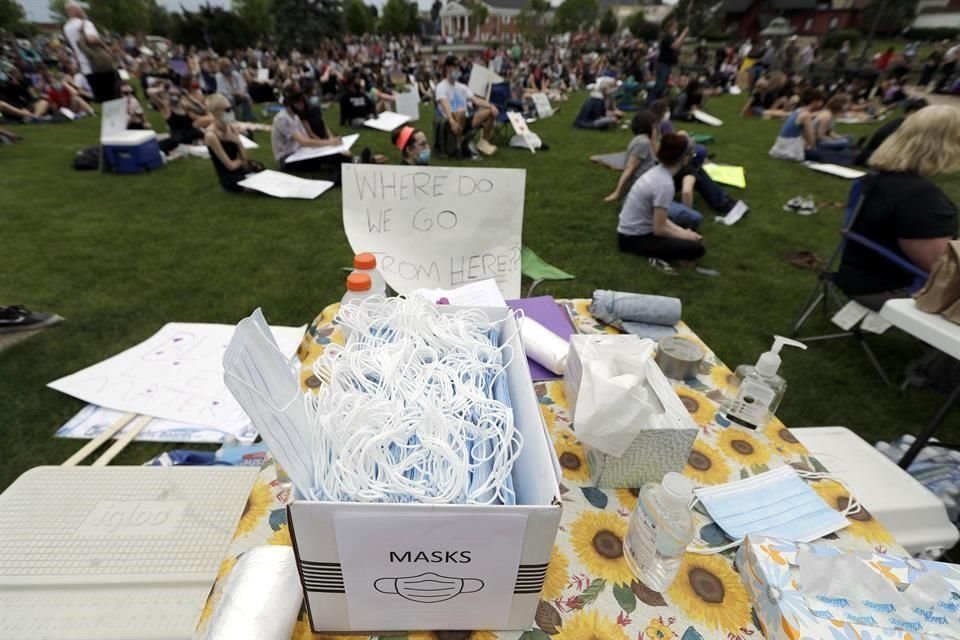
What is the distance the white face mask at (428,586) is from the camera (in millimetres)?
638

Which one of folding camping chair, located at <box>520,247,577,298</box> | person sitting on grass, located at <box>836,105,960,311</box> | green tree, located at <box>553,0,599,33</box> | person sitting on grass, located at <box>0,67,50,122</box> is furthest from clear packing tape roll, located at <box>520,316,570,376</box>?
green tree, located at <box>553,0,599,33</box>

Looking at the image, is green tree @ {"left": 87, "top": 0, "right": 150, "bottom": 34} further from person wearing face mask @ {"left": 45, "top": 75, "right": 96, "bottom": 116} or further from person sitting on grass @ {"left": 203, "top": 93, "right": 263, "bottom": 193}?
person sitting on grass @ {"left": 203, "top": 93, "right": 263, "bottom": 193}

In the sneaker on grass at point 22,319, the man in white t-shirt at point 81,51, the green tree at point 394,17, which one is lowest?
the sneaker on grass at point 22,319

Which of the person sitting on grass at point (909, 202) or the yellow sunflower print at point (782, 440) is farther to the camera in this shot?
the person sitting on grass at point (909, 202)

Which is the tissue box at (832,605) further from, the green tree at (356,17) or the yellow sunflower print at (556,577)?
the green tree at (356,17)

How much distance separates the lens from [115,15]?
26500mm

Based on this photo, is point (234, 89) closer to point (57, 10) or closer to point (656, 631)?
point (656, 631)

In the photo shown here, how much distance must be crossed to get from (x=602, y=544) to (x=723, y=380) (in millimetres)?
737

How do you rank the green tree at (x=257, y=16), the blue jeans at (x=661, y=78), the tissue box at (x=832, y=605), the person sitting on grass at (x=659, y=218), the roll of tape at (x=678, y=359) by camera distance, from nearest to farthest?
the tissue box at (x=832, y=605) < the roll of tape at (x=678, y=359) < the person sitting on grass at (x=659, y=218) < the blue jeans at (x=661, y=78) < the green tree at (x=257, y=16)

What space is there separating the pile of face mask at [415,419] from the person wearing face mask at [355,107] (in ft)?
32.2

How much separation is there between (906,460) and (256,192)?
6419 mm

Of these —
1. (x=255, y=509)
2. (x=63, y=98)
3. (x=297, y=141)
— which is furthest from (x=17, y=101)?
(x=255, y=509)

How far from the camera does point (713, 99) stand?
1477 centimetres

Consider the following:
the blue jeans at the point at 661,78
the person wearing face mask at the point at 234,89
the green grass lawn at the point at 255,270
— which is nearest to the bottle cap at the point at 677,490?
the green grass lawn at the point at 255,270
